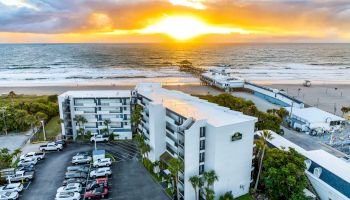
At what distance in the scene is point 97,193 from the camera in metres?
35.6

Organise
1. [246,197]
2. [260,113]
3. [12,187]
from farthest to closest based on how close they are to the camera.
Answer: [260,113], [12,187], [246,197]

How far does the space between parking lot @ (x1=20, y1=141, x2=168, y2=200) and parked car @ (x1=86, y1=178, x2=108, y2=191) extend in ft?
3.87

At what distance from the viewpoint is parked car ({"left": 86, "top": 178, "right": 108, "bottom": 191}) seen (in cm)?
3733

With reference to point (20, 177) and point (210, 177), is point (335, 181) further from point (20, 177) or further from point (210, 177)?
point (20, 177)

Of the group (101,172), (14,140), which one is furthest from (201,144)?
(14,140)

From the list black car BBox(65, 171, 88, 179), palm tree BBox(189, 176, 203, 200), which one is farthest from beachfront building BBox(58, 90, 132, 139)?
palm tree BBox(189, 176, 203, 200)

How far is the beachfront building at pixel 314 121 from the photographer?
59031 millimetres

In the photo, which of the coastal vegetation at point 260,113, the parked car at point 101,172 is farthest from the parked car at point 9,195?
the coastal vegetation at point 260,113

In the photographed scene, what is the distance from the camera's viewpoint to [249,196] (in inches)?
1419

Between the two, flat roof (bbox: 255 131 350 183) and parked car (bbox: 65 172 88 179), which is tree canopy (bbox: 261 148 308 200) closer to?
flat roof (bbox: 255 131 350 183)

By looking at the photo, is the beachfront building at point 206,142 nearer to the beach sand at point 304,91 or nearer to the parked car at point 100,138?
the parked car at point 100,138

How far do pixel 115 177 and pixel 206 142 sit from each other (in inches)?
681

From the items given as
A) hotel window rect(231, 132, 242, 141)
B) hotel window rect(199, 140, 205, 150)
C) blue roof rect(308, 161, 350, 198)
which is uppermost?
hotel window rect(231, 132, 242, 141)

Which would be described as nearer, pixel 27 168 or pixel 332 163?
pixel 332 163
